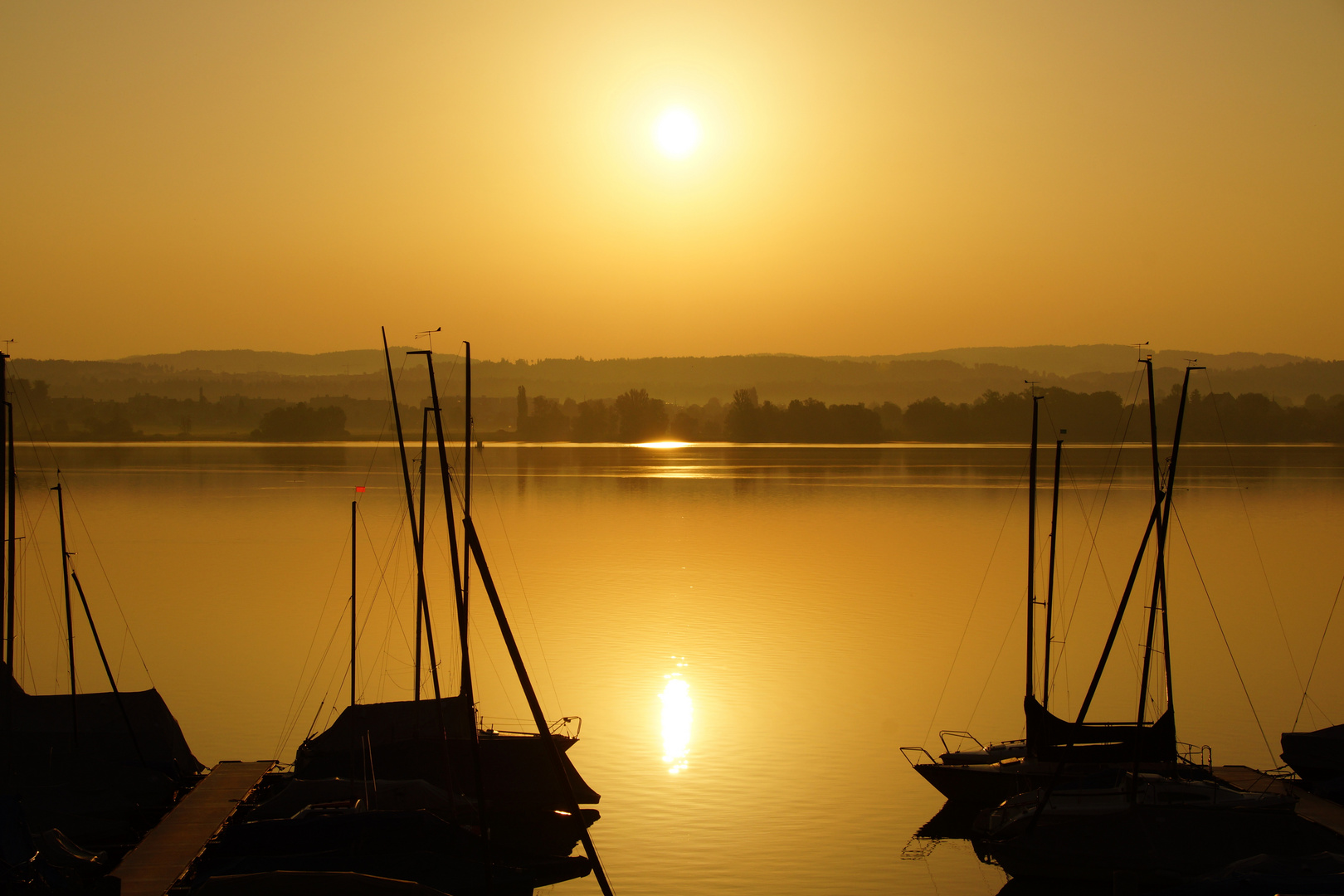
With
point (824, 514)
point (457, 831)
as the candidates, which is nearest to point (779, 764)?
point (457, 831)

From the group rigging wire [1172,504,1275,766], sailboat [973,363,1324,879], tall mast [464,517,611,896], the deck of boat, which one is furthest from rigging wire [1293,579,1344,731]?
tall mast [464,517,611,896]

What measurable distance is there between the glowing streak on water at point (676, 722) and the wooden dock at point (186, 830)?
7.57 m

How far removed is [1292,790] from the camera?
19.9 metres

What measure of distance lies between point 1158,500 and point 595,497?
70.0 meters

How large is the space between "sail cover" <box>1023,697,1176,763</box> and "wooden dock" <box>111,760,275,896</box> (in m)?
13.5

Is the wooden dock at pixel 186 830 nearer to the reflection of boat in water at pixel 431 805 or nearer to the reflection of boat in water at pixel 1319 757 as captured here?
the reflection of boat in water at pixel 431 805

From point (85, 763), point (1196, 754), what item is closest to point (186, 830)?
point (85, 763)

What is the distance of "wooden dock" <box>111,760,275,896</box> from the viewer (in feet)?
51.9

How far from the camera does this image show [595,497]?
295ft

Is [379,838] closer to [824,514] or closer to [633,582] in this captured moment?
[633,582]

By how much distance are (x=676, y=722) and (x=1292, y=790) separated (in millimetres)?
11993

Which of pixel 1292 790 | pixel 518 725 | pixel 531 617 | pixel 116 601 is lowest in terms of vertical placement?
pixel 116 601

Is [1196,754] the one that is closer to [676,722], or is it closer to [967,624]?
[676,722]

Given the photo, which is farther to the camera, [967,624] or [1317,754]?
[967,624]
